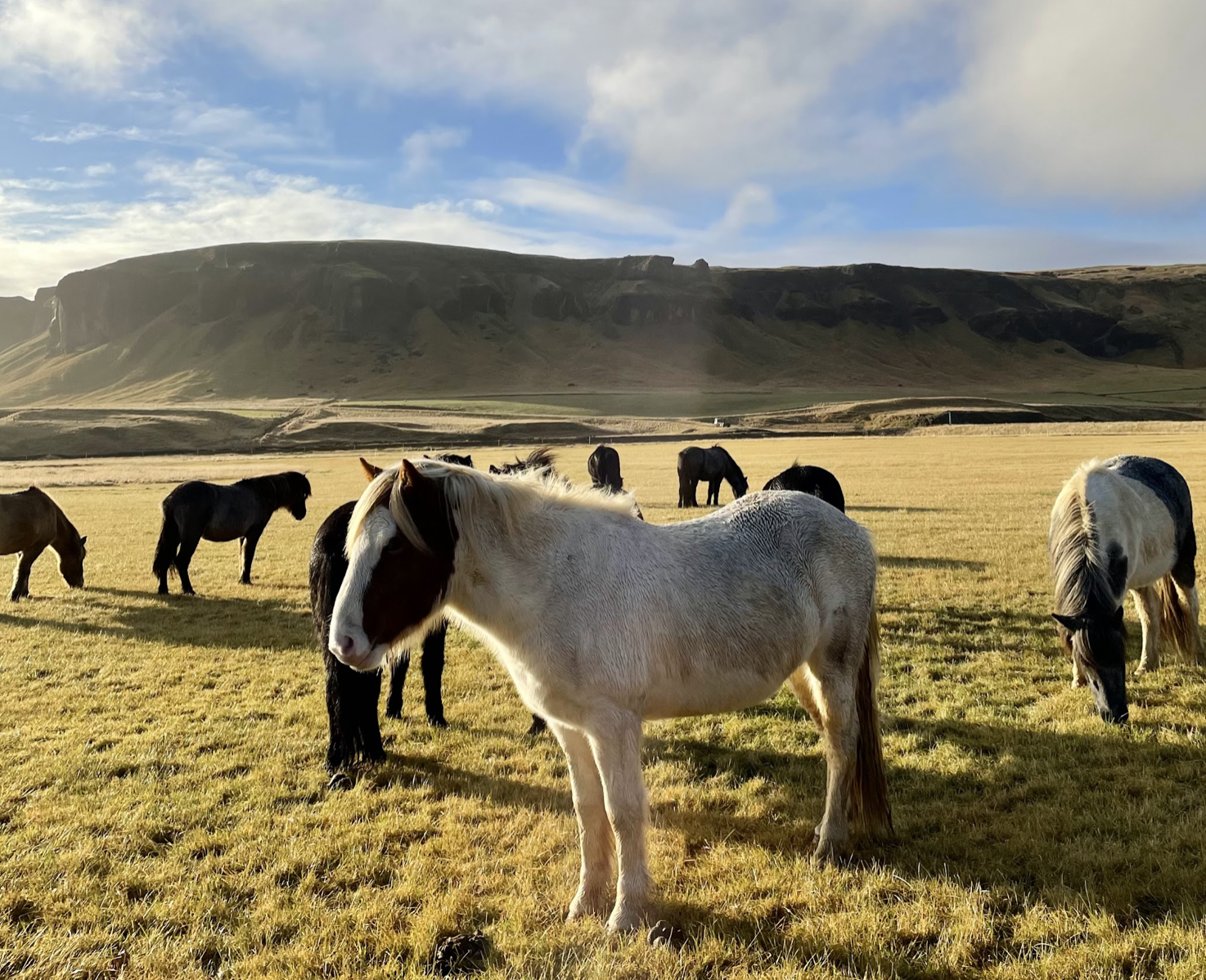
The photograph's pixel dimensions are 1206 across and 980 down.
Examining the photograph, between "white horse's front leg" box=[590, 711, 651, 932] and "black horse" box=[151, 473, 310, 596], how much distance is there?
1152 cm

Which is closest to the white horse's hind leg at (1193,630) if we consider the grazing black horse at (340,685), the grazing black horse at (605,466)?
the grazing black horse at (340,685)

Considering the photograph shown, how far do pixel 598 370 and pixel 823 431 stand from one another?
295 ft

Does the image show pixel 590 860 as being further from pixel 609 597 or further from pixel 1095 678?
Result: pixel 1095 678

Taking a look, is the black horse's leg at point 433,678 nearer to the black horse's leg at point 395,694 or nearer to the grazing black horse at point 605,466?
the black horse's leg at point 395,694

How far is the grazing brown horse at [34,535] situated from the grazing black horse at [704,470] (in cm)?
1663

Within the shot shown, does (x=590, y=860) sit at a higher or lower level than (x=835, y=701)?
lower

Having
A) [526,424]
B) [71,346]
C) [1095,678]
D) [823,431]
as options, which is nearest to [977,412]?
[823,431]

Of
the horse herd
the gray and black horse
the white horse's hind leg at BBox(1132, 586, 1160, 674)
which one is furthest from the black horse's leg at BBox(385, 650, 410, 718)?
the white horse's hind leg at BBox(1132, 586, 1160, 674)

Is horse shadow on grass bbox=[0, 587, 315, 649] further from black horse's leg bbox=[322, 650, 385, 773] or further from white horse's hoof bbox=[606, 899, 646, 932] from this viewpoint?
white horse's hoof bbox=[606, 899, 646, 932]

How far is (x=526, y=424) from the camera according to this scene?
2717 inches

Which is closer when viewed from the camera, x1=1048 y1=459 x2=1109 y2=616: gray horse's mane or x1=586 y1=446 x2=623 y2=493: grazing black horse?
x1=1048 y1=459 x2=1109 y2=616: gray horse's mane

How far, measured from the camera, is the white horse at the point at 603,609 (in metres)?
3.37

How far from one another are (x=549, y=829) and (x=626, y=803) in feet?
4.70

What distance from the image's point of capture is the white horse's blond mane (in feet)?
10.9
